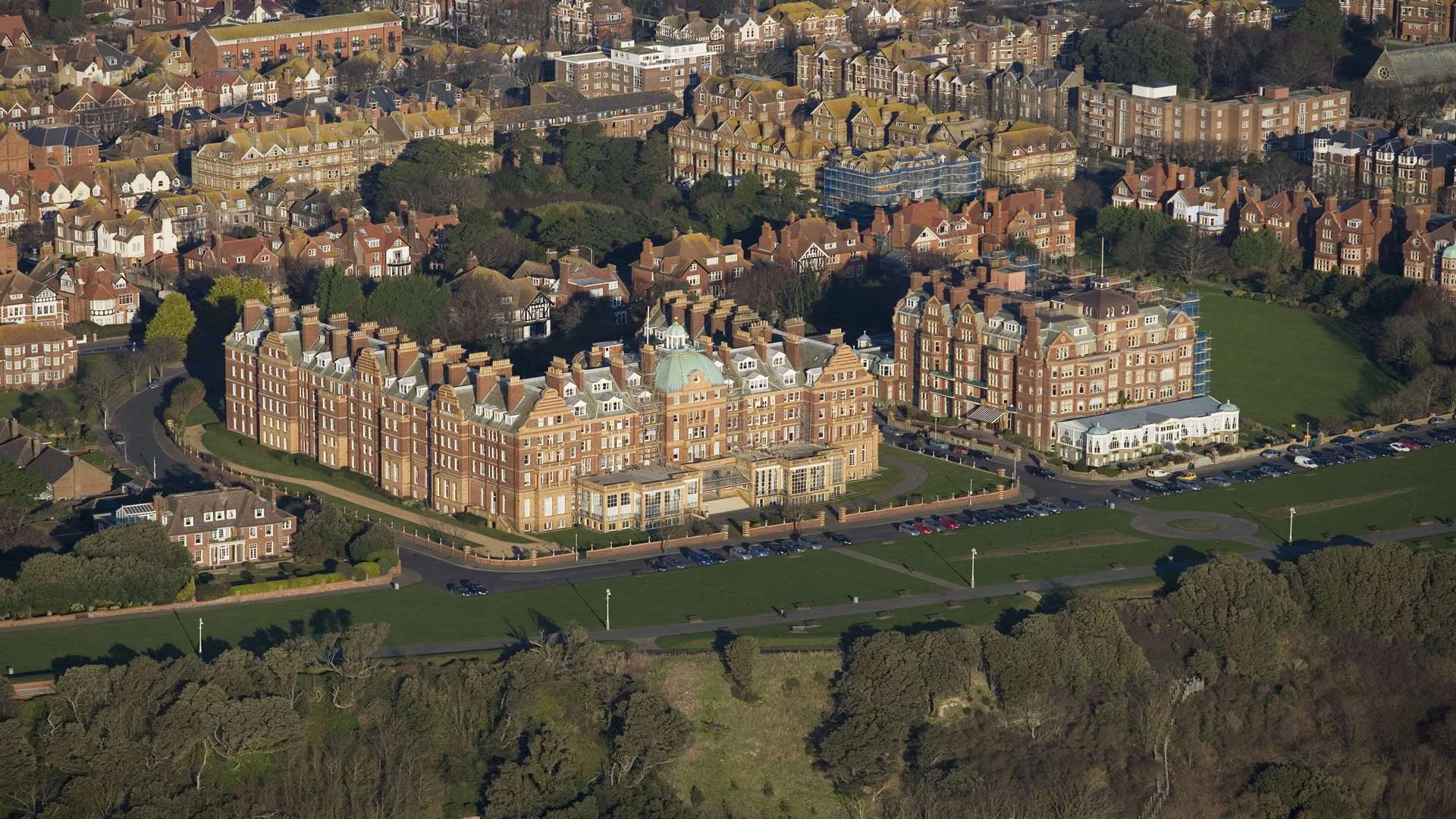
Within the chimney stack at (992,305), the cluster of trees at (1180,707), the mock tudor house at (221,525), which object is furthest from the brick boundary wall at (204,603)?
the chimney stack at (992,305)

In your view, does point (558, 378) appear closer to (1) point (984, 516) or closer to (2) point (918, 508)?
(2) point (918, 508)

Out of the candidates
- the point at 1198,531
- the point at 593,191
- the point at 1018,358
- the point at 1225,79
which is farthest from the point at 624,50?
the point at 1198,531

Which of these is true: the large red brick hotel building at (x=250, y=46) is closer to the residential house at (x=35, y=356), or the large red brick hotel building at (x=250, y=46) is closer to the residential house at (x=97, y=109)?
the residential house at (x=97, y=109)

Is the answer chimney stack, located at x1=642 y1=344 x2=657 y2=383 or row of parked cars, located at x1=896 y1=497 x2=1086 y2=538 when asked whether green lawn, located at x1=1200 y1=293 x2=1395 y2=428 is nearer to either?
row of parked cars, located at x1=896 y1=497 x2=1086 y2=538

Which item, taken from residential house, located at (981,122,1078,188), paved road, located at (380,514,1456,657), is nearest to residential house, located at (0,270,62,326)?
paved road, located at (380,514,1456,657)

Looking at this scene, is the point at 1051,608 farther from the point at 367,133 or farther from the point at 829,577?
the point at 367,133
